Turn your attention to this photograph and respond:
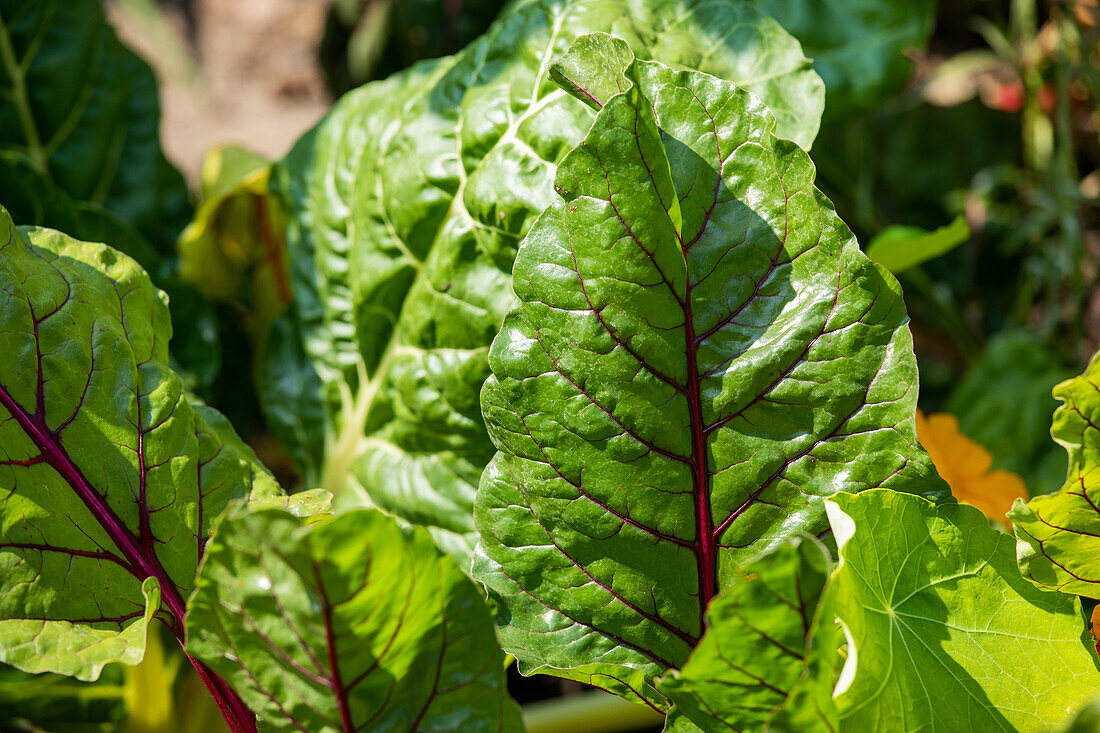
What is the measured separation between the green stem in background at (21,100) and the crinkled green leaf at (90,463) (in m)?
0.43

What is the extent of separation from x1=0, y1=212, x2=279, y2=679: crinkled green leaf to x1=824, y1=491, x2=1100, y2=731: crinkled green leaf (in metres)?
0.38

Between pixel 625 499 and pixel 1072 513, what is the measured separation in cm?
25

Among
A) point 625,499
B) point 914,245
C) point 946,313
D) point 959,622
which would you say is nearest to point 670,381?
point 625,499

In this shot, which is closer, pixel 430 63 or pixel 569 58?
pixel 569 58

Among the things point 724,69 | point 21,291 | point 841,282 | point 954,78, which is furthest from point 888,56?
point 21,291

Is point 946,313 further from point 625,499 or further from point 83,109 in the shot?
point 83,109

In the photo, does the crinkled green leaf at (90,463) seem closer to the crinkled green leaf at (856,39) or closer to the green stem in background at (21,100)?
the green stem in background at (21,100)

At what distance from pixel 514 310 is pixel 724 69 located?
26 centimetres

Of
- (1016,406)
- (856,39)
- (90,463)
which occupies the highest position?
(856,39)

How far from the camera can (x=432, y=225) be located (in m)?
0.69

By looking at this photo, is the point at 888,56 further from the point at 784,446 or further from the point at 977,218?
the point at 977,218

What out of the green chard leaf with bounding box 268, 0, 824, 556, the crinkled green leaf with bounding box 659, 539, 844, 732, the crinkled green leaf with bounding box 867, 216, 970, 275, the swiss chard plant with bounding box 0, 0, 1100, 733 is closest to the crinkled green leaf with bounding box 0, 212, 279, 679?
the swiss chard plant with bounding box 0, 0, 1100, 733

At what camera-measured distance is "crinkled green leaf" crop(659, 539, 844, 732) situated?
374mm

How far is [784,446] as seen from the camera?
19.6 inches
